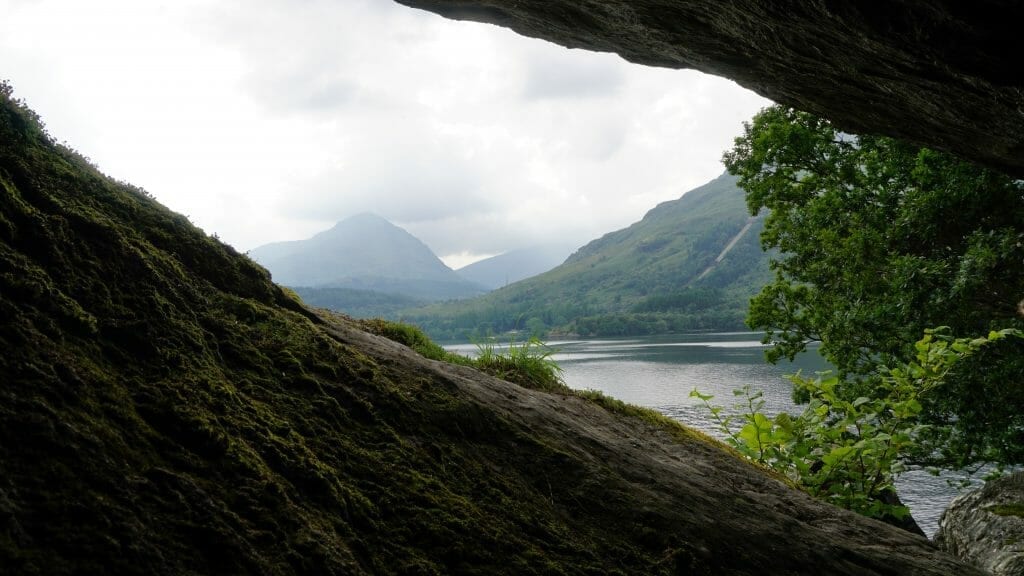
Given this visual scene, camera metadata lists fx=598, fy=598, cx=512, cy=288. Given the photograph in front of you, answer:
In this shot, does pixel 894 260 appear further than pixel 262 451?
Yes

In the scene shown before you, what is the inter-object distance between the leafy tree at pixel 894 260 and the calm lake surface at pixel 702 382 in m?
5.57

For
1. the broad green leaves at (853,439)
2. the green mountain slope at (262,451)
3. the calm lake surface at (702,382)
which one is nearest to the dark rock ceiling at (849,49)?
the broad green leaves at (853,439)

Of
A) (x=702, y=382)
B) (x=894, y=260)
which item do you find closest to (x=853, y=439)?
(x=894, y=260)

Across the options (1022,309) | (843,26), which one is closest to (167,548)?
(843,26)

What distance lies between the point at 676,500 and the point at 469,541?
210 centimetres

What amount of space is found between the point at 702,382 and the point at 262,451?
60041 mm

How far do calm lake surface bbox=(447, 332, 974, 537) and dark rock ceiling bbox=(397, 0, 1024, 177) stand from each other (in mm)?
15049

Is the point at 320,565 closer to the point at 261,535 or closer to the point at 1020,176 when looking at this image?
the point at 261,535

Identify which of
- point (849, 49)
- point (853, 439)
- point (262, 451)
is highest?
point (849, 49)

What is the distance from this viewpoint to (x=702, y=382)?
5916 cm

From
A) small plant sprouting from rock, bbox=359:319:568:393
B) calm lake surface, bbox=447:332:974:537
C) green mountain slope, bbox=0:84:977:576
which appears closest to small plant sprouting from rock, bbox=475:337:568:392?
small plant sprouting from rock, bbox=359:319:568:393

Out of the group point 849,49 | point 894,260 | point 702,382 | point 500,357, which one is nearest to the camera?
point 849,49

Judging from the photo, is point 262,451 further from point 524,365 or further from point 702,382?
point 702,382

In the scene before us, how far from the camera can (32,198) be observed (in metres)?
3.56
